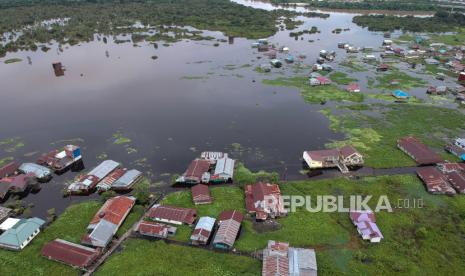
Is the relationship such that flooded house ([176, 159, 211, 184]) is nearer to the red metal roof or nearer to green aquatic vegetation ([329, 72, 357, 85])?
the red metal roof

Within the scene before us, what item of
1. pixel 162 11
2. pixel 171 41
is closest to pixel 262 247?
pixel 171 41

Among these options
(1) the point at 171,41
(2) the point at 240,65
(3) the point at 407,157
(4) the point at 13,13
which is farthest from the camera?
(4) the point at 13,13

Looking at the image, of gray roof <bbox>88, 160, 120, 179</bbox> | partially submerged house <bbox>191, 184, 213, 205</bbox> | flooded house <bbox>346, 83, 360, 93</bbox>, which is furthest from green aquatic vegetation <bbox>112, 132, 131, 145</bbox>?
flooded house <bbox>346, 83, 360, 93</bbox>

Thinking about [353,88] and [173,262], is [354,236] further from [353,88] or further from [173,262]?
[353,88]

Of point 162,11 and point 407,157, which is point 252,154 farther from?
point 162,11

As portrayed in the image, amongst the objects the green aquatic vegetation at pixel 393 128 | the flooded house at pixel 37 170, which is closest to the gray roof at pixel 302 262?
the green aquatic vegetation at pixel 393 128

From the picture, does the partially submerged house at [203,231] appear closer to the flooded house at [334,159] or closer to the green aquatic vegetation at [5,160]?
the flooded house at [334,159]

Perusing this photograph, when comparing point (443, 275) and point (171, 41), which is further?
point (171, 41)
